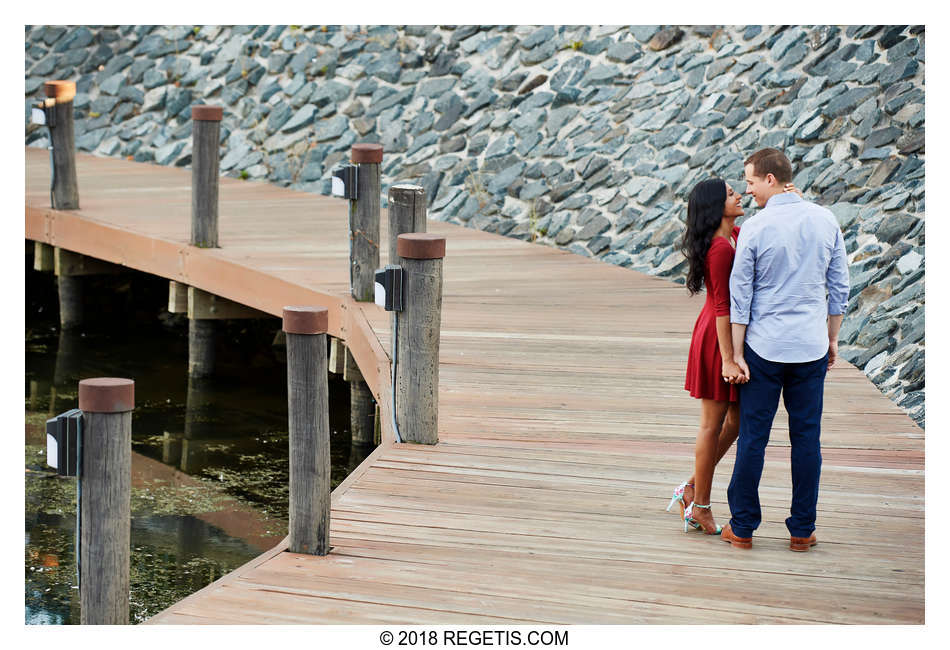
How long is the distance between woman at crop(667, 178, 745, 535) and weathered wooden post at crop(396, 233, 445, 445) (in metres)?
1.17

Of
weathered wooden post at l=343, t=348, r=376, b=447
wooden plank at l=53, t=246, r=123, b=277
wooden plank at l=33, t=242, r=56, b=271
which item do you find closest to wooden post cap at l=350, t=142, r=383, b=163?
weathered wooden post at l=343, t=348, r=376, b=447

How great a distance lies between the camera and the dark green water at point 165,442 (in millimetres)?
6613

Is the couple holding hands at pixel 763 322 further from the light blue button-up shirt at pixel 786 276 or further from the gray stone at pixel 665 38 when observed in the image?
the gray stone at pixel 665 38

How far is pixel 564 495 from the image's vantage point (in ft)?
16.1

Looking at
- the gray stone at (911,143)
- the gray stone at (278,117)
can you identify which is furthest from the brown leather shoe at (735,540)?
the gray stone at (278,117)

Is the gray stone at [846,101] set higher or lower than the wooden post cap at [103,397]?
higher

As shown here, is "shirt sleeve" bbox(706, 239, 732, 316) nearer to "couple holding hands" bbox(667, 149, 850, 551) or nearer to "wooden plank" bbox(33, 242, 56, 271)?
"couple holding hands" bbox(667, 149, 850, 551)

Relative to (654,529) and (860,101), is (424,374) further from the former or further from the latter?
(860,101)

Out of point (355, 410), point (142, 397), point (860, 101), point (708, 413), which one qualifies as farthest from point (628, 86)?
point (708, 413)

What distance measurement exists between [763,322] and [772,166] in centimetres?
52

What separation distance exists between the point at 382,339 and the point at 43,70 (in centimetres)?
891

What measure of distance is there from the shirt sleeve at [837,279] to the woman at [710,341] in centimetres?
33

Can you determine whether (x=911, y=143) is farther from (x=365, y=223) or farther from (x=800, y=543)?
(x=800, y=543)

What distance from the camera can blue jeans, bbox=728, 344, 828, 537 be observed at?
425 cm
